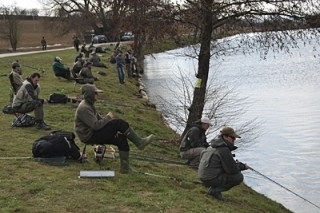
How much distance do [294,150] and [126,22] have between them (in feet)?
19.9

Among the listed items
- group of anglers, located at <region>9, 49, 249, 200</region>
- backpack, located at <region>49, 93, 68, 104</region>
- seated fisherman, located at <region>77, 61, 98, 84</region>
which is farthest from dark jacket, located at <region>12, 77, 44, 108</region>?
seated fisherman, located at <region>77, 61, 98, 84</region>

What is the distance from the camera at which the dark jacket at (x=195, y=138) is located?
9.20 meters

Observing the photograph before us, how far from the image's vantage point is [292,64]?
33.7 m

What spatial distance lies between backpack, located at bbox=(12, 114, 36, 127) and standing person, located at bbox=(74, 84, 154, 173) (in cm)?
342

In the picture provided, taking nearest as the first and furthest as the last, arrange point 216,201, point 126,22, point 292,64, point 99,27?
point 216,201 → point 126,22 → point 292,64 → point 99,27

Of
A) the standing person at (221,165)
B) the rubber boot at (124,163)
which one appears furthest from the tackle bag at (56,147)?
the standing person at (221,165)

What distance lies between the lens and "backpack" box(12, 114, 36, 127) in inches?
417

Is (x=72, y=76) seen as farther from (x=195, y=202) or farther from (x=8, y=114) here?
(x=195, y=202)

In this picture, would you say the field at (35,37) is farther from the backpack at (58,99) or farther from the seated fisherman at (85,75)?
the backpack at (58,99)

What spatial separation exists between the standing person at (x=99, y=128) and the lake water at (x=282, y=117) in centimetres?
425

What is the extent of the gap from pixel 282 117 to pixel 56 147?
1257 cm

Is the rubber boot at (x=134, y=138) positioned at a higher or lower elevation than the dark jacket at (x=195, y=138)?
higher

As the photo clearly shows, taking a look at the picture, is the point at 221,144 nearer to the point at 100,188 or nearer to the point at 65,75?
the point at 100,188

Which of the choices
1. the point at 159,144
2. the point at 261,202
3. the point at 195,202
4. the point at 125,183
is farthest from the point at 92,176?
the point at 159,144
